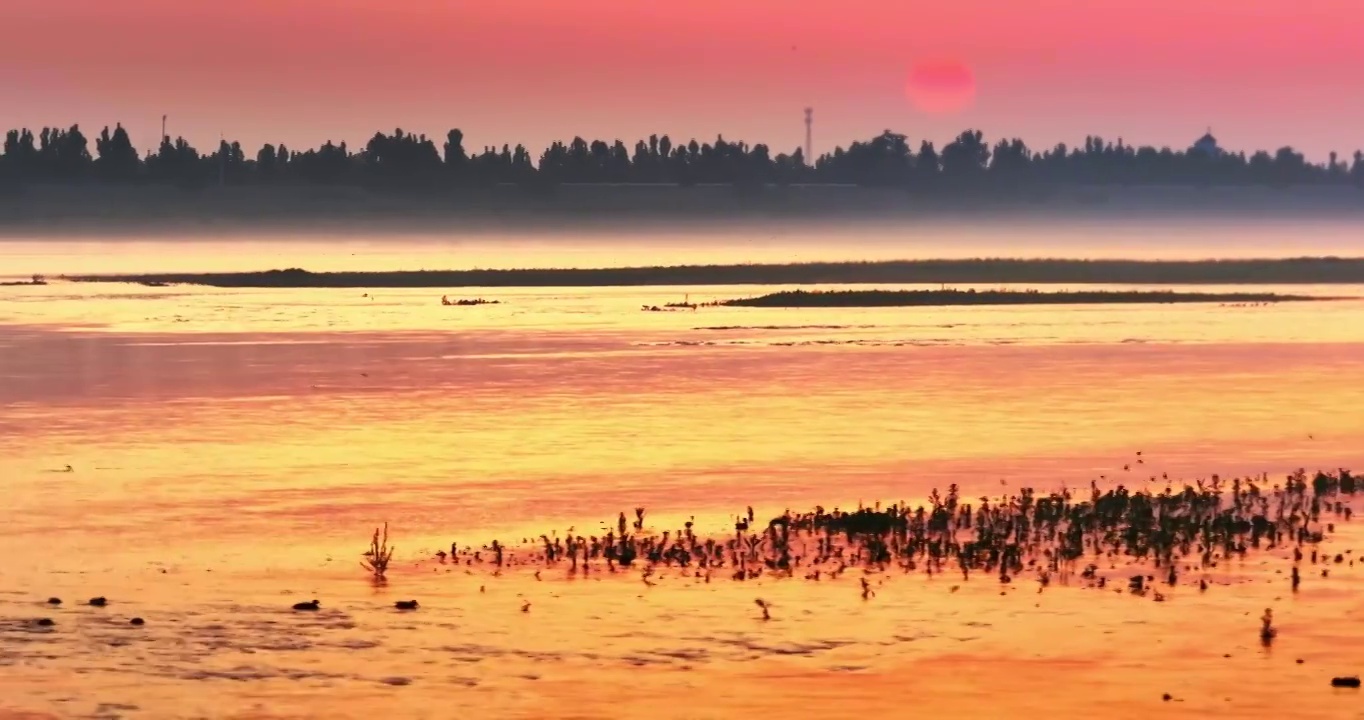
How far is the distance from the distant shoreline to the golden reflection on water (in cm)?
6553

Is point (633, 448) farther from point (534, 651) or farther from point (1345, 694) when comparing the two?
point (1345, 694)

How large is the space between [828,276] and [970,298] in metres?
39.0

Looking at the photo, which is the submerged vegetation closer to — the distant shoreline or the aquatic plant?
the aquatic plant

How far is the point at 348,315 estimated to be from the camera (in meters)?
95.0

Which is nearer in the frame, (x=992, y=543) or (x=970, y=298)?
(x=992, y=543)

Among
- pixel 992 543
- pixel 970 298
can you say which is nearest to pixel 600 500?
pixel 992 543

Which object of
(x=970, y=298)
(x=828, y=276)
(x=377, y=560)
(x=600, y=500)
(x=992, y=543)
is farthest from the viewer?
(x=828, y=276)

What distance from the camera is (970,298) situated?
4483 inches

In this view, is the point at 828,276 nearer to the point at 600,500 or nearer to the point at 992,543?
the point at 600,500

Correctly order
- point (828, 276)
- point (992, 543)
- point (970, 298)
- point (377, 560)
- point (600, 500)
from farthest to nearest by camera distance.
→ point (828, 276) → point (970, 298) → point (600, 500) → point (992, 543) → point (377, 560)

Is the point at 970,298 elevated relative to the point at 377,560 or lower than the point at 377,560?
elevated

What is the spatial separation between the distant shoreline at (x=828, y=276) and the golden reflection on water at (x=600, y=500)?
65533 millimetres

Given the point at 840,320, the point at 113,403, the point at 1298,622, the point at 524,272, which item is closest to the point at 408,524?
the point at 1298,622

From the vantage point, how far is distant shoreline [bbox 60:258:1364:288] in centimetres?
14200
